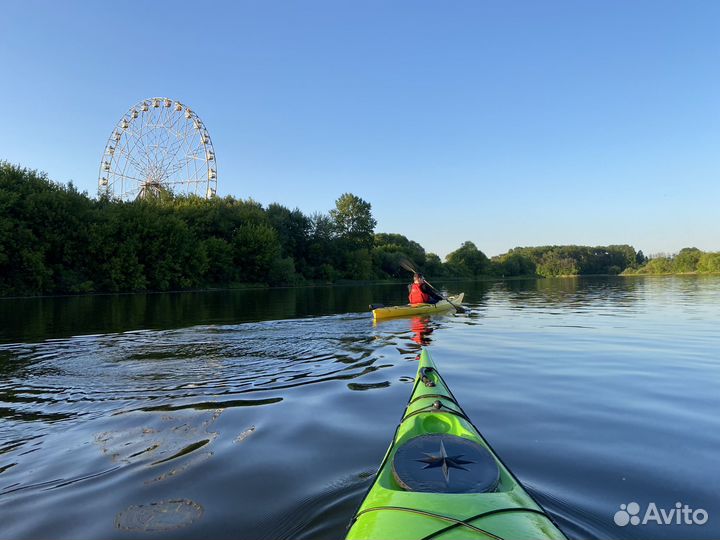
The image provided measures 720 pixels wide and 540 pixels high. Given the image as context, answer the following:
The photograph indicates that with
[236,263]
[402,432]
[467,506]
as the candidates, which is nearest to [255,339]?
[402,432]

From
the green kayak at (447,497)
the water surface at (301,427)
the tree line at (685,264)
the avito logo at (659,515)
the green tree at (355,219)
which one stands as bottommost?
the avito logo at (659,515)

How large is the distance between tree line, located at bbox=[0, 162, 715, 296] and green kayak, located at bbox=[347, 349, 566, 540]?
64.7 ft

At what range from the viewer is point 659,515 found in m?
3.26

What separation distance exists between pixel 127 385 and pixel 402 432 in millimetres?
5263

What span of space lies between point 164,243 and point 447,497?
43.3 meters

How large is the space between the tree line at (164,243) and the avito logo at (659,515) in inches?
761

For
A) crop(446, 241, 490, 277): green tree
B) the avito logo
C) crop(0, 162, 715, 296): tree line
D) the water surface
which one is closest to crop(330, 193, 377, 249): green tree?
crop(0, 162, 715, 296): tree line

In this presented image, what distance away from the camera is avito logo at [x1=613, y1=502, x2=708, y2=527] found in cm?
317

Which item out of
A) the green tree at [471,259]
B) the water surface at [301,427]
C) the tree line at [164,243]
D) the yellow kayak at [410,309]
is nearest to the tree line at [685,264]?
the green tree at [471,259]

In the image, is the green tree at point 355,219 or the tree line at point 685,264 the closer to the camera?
the green tree at point 355,219

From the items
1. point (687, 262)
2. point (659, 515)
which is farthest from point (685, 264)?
point (659, 515)

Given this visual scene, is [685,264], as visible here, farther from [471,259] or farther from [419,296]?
[419,296]

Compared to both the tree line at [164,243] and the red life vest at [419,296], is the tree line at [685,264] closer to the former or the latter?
the tree line at [164,243]

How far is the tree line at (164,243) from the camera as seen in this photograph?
3322 cm
